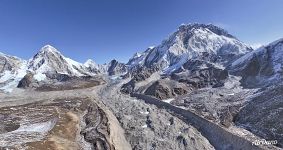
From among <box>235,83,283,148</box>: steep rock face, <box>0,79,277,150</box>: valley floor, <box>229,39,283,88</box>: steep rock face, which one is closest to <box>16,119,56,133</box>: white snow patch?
<box>0,79,277,150</box>: valley floor

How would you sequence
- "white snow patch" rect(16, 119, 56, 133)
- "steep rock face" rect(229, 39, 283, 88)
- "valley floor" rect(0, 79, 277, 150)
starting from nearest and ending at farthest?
"valley floor" rect(0, 79, 277, 150) < "white snow patch" rect(16, 119, 56, 133) < "steep rock face" rect(229, 39, 283, 88)

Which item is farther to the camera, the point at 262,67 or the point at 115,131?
the point at 262,67

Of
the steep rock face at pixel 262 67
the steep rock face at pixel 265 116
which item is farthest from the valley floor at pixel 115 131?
the steep rock face at pixel 262 67

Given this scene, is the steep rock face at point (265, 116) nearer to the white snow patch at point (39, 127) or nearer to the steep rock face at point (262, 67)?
the steep rock face at point (262, 67)

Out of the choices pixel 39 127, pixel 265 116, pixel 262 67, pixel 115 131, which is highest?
pixel 262 67

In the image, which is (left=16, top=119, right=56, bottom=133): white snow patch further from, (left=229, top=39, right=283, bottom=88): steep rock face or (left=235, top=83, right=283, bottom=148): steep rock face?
(left=229, top=39, right=283, bottom=88): steep rock face

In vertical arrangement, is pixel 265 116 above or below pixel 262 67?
below

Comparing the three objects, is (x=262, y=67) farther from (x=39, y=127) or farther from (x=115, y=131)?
(x=39, y=127)

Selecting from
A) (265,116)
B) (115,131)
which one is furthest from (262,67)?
(115,131)
